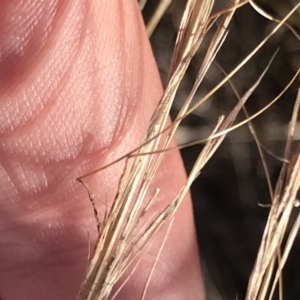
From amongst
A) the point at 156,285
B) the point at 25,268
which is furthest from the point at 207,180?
the point at 25,268

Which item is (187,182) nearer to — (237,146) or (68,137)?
(68,137)

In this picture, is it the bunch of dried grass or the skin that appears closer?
the bunch of dried grass

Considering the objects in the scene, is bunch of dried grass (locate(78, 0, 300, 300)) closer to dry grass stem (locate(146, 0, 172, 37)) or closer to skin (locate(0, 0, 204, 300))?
skin (locate(0, 0, 204, 300))

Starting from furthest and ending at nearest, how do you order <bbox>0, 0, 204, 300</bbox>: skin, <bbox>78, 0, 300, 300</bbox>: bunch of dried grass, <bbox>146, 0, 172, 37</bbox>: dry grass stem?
<bbox>146, 0, 172, 37</bbox>: dry grass stem < <bbox>0, 0, 204, 300</bbox>: skin < <bbox>78, 0, 300, 300</bbox>: bunch of dried grass

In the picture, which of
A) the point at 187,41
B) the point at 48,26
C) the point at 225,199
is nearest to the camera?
the point at 187,41

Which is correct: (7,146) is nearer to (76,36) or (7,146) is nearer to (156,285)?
(76,36)

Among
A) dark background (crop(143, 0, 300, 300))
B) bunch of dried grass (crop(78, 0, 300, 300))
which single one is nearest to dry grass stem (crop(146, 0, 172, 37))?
dark background (crop(143, 0, 300, 300))
